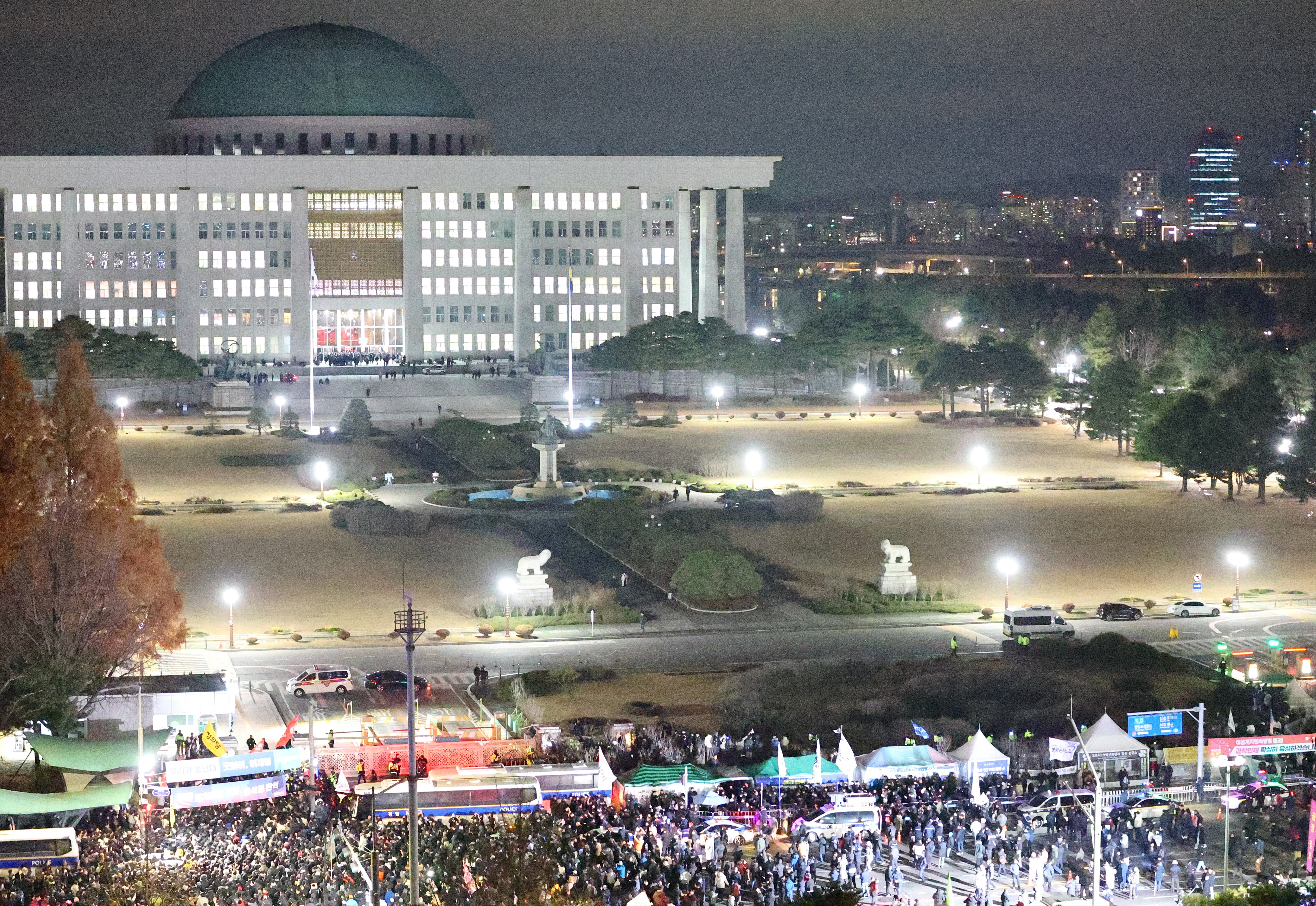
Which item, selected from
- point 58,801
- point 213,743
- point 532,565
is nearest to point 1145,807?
point 213,743

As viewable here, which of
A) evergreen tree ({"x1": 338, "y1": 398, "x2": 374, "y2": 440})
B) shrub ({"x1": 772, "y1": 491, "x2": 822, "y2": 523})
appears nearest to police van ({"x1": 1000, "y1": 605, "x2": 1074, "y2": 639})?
shrub ({"x1": 772, "y1": 491, "x2": 822, "y2": 523})

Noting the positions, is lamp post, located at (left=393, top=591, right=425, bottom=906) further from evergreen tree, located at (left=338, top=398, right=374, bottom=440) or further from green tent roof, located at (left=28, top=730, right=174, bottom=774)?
evergreen tree, located at (left=338, top=398, right=374, bottom=440)

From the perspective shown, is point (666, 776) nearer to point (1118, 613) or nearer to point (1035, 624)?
point (1035, 624)

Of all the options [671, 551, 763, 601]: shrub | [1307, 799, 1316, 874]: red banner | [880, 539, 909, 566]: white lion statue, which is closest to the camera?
[1307, 799, 1316, 874]: red banner

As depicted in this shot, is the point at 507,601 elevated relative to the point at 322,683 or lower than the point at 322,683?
elevated

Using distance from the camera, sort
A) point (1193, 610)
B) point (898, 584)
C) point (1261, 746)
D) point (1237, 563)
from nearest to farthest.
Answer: point (1261, 746) < point (1193, 610) < point (898, 584) < point (1237, 563)

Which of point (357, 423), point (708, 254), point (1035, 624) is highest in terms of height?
point (708, 254)
